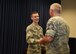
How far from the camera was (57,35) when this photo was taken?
267 centimetres

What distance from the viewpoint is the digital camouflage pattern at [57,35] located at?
2641mm

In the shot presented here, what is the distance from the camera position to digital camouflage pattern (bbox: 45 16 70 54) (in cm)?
264

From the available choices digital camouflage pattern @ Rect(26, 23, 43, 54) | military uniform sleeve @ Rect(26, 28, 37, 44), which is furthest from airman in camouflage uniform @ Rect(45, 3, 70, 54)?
digital camouflage pattern @ Rect(26, 23, 43, 54)

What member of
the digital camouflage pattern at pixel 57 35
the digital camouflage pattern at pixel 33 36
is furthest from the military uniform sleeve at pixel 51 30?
the digital camouflage pattern at pixel 33 36

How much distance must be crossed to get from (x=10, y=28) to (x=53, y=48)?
2685mm

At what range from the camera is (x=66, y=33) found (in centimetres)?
275

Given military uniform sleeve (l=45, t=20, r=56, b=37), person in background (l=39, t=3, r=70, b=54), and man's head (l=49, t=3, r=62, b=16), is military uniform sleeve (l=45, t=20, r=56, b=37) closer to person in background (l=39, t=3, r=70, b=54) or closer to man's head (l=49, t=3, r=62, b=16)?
person in background (l=39, t=3, r=70, b=54)

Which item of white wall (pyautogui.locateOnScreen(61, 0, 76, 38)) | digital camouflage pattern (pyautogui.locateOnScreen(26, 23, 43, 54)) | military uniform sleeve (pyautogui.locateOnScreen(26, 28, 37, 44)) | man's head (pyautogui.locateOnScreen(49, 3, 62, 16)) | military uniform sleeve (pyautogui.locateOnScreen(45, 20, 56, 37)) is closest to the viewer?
military uniform sleeve (pyautogui.locateOnScreen(45, 20, 56, 37))

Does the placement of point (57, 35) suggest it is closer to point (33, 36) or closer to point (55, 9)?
point (55, 9)

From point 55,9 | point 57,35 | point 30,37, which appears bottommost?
point 30,37

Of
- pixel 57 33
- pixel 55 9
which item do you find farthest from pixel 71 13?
pixel 57 33

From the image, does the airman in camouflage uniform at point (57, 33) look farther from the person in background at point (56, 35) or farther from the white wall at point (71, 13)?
the white wall at point (71, 13)

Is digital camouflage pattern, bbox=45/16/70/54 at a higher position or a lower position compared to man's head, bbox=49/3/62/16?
lower

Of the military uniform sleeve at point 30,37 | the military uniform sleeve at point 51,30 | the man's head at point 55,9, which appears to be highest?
the man's head at point 55,9
